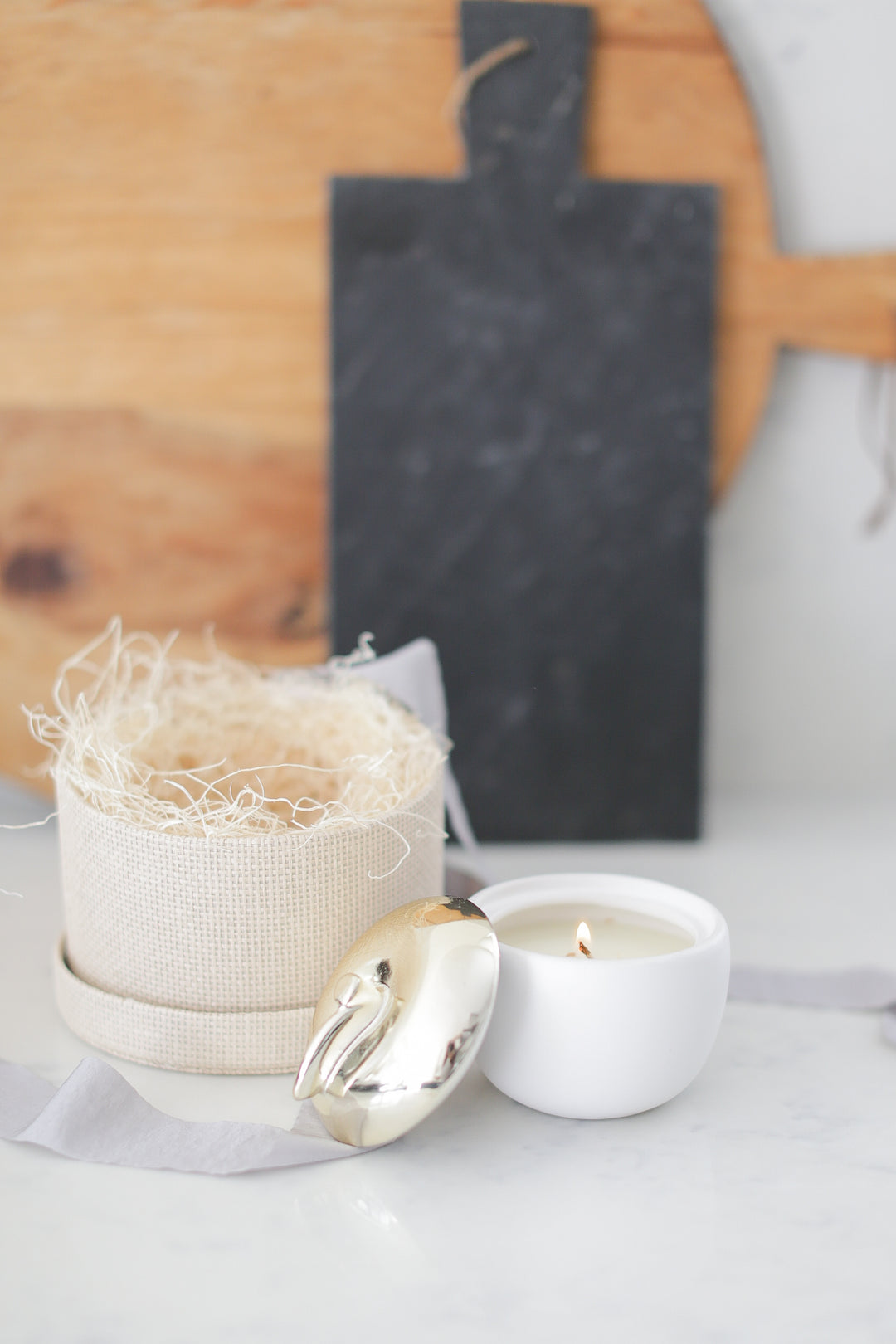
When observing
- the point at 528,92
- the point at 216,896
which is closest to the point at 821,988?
the point at 216,896

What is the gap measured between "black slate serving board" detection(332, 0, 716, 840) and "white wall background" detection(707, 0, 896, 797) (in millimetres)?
80

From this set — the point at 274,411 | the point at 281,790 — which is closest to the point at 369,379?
the point at 274,411

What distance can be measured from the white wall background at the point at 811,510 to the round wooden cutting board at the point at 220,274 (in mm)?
34

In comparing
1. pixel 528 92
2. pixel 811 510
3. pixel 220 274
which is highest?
pixel 528 92

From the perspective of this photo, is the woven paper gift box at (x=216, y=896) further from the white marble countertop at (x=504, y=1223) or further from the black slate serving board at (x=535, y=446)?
the black slate serving board at (x=535, y=446)

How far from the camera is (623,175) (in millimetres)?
763

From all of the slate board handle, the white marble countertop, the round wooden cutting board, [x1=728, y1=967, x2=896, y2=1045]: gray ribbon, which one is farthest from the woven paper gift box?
the slate board handle

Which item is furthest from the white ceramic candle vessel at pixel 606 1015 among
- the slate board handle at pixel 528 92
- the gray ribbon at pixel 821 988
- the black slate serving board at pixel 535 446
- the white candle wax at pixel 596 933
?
the slate board handle at pixel 528 92

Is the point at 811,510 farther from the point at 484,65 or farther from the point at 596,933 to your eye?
the point at 596,933

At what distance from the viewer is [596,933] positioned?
0.46 metres

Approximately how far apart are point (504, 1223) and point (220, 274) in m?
0.60

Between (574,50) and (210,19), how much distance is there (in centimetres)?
23

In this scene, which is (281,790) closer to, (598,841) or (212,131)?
(598,841)

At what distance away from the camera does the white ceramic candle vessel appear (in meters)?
0.40
